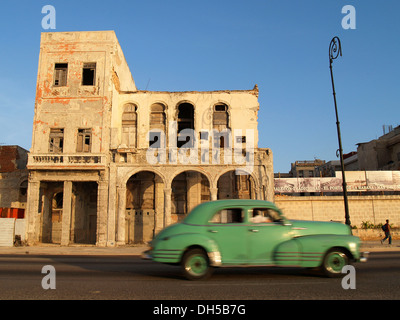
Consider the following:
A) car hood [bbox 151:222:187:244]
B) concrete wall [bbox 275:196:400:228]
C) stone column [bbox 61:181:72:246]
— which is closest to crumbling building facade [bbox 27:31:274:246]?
stone column [bbox 61:181:72:246]

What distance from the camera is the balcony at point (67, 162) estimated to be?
75.1ft

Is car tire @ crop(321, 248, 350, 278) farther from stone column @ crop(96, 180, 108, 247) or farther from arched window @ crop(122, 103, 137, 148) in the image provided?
arched window @ crop(122, 103, 137, 148)

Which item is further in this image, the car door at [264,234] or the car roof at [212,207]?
the car roof at [212,207]

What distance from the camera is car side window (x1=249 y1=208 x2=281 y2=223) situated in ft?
24.5

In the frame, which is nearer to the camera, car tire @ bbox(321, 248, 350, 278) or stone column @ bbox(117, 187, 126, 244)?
car tire @ bbox(321, 248, 350, 278)

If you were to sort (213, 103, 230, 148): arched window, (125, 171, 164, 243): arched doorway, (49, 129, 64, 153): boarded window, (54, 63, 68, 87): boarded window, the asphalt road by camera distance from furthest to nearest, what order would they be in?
(213, 103, 230, 148): arched window < (125, 171, 164, 243): arched doorway < (54, 63, 68, 87): boarded window < (49, 129, 64, 153): boarded window < the asphalt road

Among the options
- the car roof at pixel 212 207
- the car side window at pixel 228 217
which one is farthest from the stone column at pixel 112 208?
the car side window at pixel 228 217

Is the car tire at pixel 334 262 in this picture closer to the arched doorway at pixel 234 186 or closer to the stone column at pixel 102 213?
the stone column at pixel 102 213

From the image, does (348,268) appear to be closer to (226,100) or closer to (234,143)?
(234,143)

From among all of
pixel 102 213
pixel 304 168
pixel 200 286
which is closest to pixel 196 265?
pixel 200 286

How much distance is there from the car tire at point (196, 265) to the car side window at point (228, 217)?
2.46 feet

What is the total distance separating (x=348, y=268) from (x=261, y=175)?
1643 cm

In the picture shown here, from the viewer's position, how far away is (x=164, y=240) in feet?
24.0
